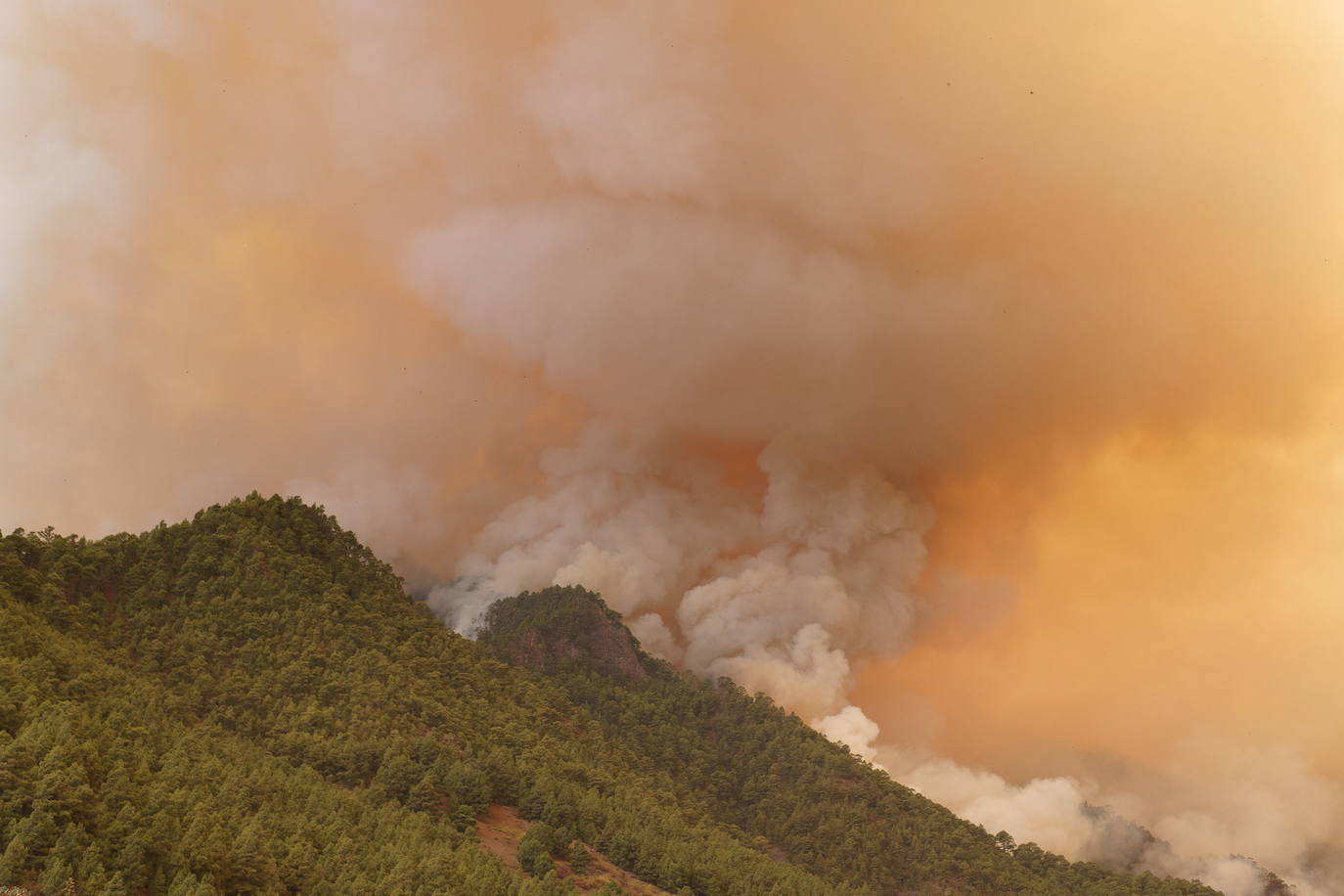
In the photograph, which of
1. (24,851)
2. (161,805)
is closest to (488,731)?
(161,805)

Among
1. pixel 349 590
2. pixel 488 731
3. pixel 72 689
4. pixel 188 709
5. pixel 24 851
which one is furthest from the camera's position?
pixel 349 590

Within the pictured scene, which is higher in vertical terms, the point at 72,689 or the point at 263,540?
the point at 263,540

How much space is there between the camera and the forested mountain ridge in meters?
88.6

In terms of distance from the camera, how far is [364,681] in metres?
166

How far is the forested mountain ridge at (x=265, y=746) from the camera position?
291 ft

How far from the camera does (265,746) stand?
14350 centimetres

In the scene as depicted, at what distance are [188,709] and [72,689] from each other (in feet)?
80.0

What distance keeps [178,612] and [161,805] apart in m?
77.4

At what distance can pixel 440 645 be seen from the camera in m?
198

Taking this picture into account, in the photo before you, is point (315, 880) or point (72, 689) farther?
point (72, 689)

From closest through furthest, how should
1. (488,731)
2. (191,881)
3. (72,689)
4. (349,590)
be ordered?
(191,881) → (72,689) → (488,731) → (349,590)

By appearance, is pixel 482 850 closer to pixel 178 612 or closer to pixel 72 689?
pixel 72 689

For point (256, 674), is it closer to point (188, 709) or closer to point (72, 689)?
point (188, 709)

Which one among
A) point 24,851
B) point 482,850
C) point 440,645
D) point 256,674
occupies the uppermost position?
point 440,645
